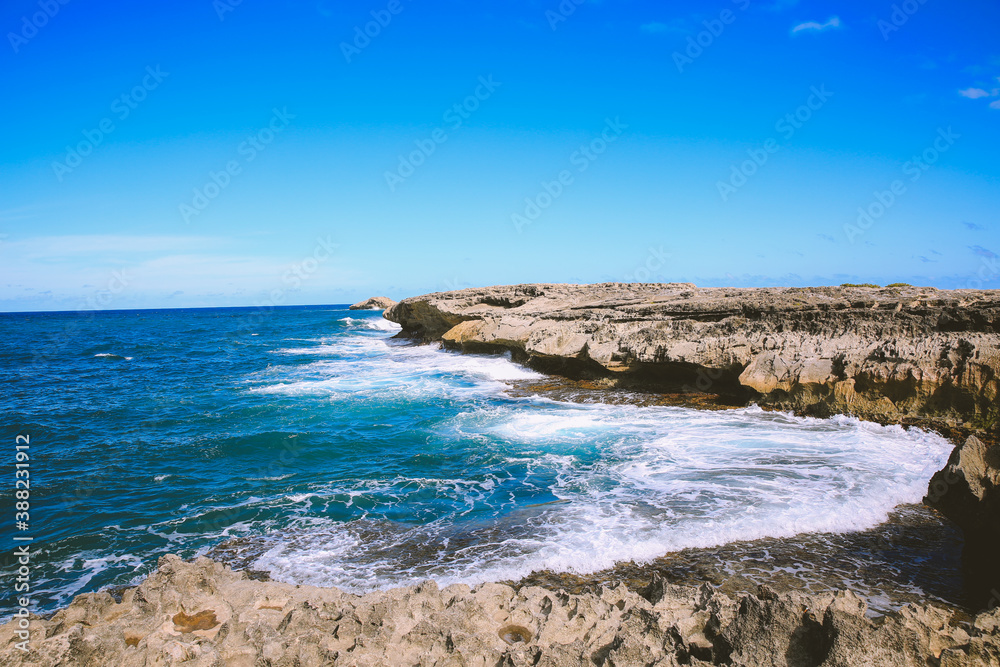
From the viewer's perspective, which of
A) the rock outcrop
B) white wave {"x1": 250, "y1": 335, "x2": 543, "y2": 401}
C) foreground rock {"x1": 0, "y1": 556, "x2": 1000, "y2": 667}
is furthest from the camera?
white wave {"x1": 250, "y1": 335, "x2": 543, "y2": 401}

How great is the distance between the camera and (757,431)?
11539mm

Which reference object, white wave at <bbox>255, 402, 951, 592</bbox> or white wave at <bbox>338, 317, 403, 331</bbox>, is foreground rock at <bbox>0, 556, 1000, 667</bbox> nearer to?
white wave at <bbox>255, 402, 951, 592</bbox>

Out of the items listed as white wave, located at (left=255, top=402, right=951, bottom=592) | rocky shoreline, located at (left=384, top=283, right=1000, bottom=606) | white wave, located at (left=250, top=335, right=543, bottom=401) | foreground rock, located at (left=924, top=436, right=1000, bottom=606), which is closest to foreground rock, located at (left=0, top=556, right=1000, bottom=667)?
white wave, located at (left=255, top=402, right=951, bottom=592)

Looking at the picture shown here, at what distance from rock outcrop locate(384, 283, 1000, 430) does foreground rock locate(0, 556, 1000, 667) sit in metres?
8.66

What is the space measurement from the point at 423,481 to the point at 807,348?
1016 cm

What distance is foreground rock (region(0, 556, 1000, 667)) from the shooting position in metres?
3.66

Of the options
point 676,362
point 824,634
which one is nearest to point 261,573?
point 824,634

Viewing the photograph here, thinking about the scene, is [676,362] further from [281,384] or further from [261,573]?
[281,384]

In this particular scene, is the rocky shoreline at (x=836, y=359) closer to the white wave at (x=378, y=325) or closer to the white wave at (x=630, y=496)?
the white wave at (x=630, y=496)

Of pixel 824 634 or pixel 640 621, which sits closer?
pixel 824 634

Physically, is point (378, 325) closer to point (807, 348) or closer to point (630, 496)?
point (807, 348)

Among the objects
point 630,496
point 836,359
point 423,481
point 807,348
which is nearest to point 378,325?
point 807,348

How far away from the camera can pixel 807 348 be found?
1313cm

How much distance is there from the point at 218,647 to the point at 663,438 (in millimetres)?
9355
